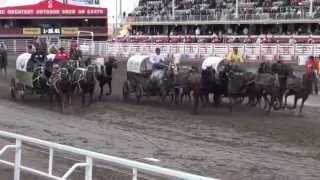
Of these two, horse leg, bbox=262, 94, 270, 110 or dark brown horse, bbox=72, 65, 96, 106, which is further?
dark brown horse, bbox=72, 65, 96, 106

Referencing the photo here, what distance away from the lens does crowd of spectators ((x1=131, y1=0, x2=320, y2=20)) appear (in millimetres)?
66812

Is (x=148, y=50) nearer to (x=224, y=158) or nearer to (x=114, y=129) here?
(x=114, y=129)

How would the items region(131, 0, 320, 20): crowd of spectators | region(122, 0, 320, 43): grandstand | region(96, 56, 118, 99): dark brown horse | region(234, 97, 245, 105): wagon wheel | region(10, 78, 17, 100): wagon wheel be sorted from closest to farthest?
region(234, 97, 245, 105): wagon wheel, region(96, 56, 118, 99): dark brown horse, region(10, 78, 17, 100): wagon wheel, region(122, 0, 320, 43): grandstand, region(131, 0, 320, 20): crowd of spectators

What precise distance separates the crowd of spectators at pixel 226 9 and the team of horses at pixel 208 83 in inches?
1789

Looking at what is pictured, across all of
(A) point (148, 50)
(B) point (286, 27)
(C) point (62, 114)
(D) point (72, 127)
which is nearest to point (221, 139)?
(D) point (72, 127)

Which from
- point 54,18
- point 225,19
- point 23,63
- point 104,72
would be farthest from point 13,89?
point 54,18

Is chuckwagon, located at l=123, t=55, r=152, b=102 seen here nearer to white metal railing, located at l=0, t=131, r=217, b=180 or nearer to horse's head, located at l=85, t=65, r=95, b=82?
horse's head, located at l=85, t=65, r=95, b=82

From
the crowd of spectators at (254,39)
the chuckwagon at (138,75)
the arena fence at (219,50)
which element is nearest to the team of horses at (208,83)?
the chuckwagon at (138,75)

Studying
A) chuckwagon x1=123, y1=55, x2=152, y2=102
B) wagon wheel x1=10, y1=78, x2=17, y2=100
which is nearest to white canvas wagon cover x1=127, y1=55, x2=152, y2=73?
chuckwagon x1=123, y1=55, x2=152, y2=102

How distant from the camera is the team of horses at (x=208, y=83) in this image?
61.1 feet

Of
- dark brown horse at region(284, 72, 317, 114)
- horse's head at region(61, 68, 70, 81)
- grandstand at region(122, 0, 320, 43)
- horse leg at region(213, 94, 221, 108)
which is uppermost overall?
grandstand at region(122, 0, 320, 43)

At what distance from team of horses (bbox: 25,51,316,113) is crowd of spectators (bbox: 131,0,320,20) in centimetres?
4545

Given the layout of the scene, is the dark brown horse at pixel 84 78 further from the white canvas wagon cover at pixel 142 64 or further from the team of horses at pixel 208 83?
the white canvas wagon cover at pixel 142 64

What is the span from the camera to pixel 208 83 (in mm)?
18844
